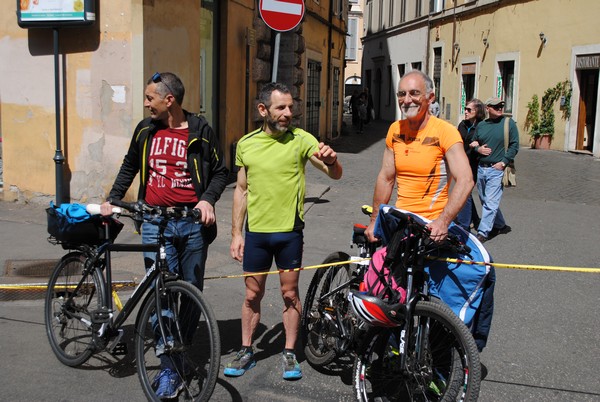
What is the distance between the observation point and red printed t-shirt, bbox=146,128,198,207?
4348 millimetres

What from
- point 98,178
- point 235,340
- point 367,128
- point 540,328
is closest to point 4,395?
point 235,340

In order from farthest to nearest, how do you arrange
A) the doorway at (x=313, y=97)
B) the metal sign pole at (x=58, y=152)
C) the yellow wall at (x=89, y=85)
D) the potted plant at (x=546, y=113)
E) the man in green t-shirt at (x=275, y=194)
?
the doorway at (x=313, y=97), the potted plant at (x=546, y=113), the metal sign pole at (x=58, y=152), the yellow wall at (x=89, y=85), the man in green t-shirt at (x=275, y=194)

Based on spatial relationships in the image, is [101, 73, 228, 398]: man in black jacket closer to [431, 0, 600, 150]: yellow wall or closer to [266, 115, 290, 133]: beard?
[266, 115, 290, 133]: beard

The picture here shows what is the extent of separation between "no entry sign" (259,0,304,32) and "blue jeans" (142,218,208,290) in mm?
4433

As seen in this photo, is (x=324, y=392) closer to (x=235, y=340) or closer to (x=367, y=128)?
(x=235, y=340)

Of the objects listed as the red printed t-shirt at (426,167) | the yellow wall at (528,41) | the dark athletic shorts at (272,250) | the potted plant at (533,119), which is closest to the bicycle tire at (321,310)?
the dark athletic shorts at (272,250)

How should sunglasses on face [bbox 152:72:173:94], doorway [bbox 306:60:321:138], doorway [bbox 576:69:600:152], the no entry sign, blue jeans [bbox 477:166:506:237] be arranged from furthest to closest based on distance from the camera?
doorway [bbox 306:60:321:138] < doorway [bbox 576:69:600:152] < blue jeans [bbox 477:166:506:237] < the no entry sign < sunglasses on face [bbox 152:72:173:94]

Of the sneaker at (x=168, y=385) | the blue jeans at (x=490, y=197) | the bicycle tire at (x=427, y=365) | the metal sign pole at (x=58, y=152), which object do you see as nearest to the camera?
the bicycle tire at (x=427, y=365)

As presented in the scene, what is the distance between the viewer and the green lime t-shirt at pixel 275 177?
14.5 ft

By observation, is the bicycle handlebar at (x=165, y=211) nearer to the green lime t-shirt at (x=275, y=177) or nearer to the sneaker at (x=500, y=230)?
the green lime t-shirt at (x=275, y=177)

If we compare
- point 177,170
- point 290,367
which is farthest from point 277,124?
point 290,367

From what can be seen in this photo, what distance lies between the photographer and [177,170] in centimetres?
436

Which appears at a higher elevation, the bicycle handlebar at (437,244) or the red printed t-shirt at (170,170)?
the red printed t-shirt at (170,170)

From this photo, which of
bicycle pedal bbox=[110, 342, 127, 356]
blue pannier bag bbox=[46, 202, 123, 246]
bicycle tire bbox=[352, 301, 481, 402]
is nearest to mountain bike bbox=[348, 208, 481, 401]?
bicycle tire bbox=[352, 301, 481, 402]
